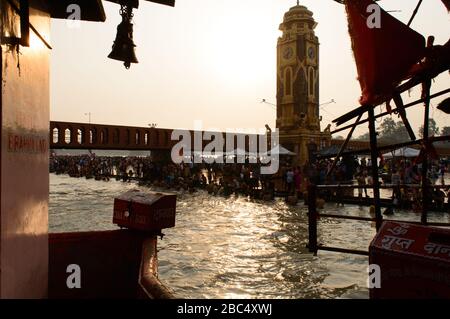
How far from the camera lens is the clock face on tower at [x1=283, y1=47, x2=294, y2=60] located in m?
41.1

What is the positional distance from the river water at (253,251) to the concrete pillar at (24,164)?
4.44m

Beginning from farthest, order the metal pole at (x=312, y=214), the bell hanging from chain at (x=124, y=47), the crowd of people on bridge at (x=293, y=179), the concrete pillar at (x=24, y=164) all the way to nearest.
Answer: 1. the crowd of people on bridge at (x=293, y=179)
2. the metal pole at (x=312, y=214)
3. the bell hanging from chain at (x=124, y=47)
4. the concrete pillar at (x=24, y=164)

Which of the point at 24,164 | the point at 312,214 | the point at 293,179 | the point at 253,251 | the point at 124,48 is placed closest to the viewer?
the point at 24,164

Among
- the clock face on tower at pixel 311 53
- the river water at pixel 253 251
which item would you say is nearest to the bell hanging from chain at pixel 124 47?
the river water at pixel 253 251

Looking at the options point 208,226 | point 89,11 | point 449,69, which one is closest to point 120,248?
point 89,11

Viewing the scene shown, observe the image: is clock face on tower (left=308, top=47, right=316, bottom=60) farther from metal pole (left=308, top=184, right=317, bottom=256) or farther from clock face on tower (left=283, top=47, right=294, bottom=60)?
metal pole (left=308, top=184, right=317, bottom=256)

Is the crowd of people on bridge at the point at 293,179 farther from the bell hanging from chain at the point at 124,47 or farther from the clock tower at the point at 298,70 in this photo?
the clock tower at the point at 298,70

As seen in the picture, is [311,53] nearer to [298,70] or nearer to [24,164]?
[298,70]

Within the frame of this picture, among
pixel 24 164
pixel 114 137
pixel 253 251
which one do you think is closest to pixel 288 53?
pixel 114 137

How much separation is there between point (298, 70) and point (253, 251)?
33293mm

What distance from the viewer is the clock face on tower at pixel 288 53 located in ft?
135

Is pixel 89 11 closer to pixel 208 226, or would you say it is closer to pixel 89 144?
pixel 208 226

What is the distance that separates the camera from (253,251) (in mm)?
10602

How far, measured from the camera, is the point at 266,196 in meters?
22.0
